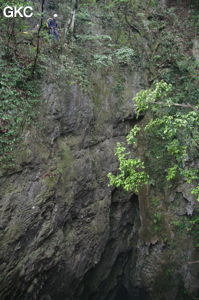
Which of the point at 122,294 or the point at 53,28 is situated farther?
the point at 122,294

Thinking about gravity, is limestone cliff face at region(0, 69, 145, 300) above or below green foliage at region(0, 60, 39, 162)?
below

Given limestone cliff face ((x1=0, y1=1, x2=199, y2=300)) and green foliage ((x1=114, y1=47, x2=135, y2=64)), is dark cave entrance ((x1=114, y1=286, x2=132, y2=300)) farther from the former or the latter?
green foliage ((x1=114, y1=47, x2=135, y2=64))

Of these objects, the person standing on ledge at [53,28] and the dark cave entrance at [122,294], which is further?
the dark cave entrance at [122,294]

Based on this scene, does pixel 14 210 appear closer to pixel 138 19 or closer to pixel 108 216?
pixel 108 216

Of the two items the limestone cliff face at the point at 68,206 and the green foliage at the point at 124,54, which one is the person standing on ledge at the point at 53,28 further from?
the green foliage at the point at 124,54

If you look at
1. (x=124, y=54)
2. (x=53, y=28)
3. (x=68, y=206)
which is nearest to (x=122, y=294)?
(x=68, y=206)

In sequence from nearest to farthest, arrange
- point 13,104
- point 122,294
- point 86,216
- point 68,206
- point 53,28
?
point 13,104 → point 68,206 → point 86,216 → point 53,28 → point 122,294

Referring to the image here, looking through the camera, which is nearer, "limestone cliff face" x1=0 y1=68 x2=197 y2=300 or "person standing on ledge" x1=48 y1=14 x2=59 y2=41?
"limestone cliff face" x1=0 y1=68 x2=197 y2=300

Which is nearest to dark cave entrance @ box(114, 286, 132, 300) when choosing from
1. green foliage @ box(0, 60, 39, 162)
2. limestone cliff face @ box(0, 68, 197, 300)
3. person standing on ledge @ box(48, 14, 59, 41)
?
limestone cliff face @ box(0, 68, 197, 300)

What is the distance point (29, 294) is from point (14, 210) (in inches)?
103

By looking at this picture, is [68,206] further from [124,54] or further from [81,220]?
[124,54]

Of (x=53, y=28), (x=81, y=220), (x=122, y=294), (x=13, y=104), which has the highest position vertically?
(x=53, y=28)

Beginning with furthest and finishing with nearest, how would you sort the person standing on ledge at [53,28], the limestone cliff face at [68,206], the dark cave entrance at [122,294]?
the dark cave entrance at [122,294] → the person standing on ledge at [53,28] → the limestone cliff face at [68,206]

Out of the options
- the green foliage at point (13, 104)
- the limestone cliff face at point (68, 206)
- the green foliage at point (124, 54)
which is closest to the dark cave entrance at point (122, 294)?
the limestone cliff face at point (68, 206)
